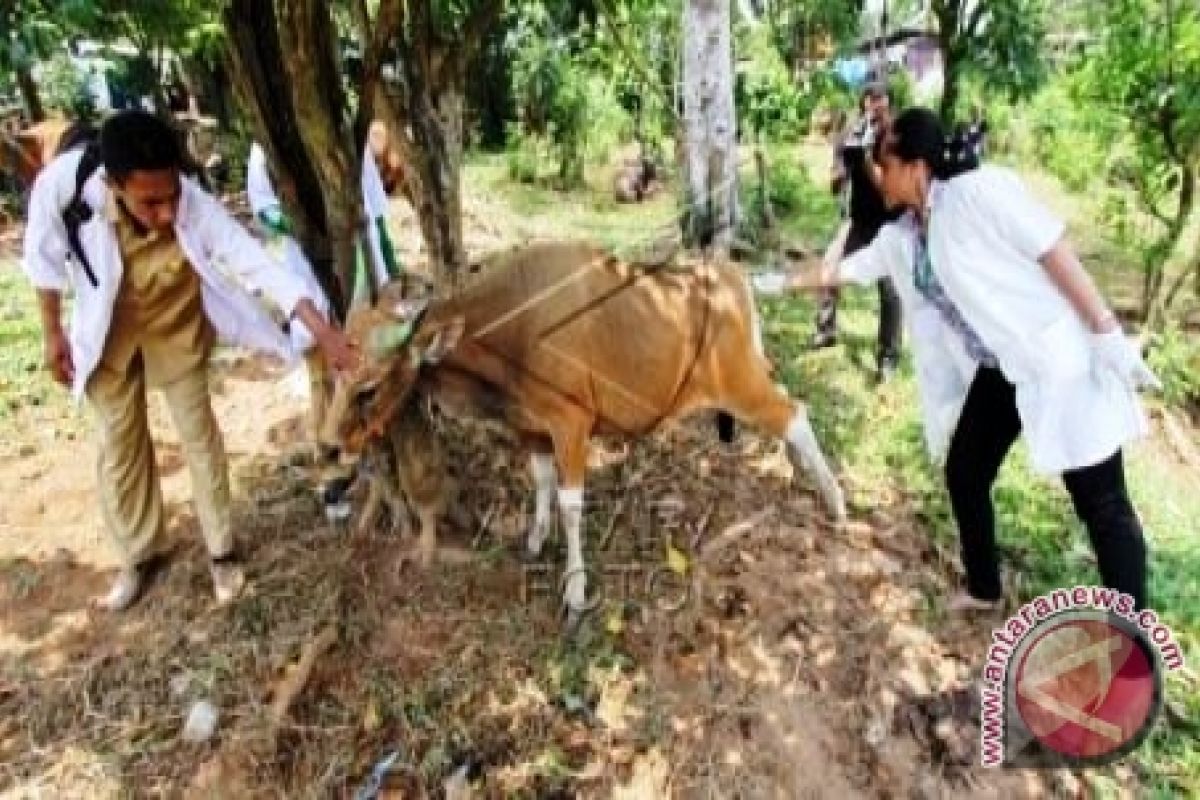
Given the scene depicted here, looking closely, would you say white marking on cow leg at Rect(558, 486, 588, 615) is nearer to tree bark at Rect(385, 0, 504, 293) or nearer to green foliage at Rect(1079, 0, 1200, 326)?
tree bark at Rect(385, 0, 504, 293)

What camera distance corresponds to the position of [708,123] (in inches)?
342

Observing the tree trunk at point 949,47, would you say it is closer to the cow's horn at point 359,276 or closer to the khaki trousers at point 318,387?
the cow's horn at point 359,276

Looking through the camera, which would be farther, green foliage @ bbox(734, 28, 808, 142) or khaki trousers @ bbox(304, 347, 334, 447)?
green foliage @ bbox(734, 28, 808, 142)

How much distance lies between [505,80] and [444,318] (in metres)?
15.2

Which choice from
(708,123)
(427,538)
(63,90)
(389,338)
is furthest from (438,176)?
(63,90)

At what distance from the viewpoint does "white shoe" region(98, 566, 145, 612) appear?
409 centimetres

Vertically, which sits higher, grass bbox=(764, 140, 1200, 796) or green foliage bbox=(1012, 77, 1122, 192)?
green foliage bbox=(1012, 77, 1122, 192)

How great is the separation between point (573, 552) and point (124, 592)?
1892mm

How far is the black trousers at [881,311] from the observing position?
582cm

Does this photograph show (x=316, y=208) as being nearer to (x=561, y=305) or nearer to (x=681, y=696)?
(x=561, y=305)

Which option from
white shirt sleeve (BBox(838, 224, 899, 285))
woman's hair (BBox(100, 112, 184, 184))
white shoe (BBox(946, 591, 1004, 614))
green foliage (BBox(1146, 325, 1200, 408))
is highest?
woman's hair (BBox(100, 112, 184, 184))

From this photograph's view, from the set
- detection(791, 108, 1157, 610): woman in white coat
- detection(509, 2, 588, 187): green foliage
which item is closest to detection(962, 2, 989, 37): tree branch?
detection(791, 108, 1157, 610): woman in white coat

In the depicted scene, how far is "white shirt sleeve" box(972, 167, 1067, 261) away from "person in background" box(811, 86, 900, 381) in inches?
73.0

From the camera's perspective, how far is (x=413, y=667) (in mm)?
3721
